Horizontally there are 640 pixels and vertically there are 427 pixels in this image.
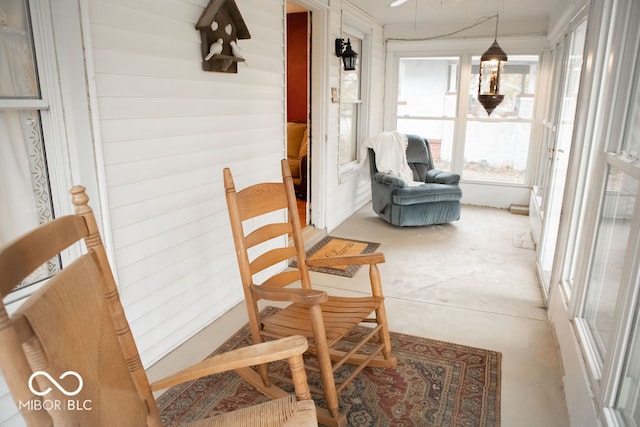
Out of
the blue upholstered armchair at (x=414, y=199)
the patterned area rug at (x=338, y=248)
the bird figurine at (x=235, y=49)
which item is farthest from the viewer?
the blue upholstered armchair at (x=414, y=199)

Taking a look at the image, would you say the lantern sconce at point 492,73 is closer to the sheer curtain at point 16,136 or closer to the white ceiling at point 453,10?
the white ceiling at point 453,10

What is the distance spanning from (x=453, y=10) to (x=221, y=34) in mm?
3393

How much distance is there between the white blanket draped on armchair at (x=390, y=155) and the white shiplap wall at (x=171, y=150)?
2.22 metres

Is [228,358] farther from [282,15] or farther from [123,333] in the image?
[282,15]

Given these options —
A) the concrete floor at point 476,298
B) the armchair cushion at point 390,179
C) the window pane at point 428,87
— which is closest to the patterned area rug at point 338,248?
the concrete floor at point 476,298

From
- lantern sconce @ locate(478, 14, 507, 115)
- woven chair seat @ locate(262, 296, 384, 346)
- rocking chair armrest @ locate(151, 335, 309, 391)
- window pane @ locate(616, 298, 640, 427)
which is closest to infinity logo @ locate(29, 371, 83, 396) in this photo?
rocking chair armrest @ locate(151, 335, 309, 391)

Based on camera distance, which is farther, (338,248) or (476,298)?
(338,248)

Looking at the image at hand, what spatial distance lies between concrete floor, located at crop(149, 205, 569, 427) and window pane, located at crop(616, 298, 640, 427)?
1.64 ft

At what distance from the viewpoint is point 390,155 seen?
16.5 ft

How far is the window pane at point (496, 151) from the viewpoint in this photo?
571cm

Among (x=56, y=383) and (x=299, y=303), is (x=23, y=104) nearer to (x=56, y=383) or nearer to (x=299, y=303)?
(x=56, y=383)

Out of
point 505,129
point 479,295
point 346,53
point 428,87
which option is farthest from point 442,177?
point 479,295

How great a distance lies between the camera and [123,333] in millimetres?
1265

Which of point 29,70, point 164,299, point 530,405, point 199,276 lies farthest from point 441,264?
point 29,70
